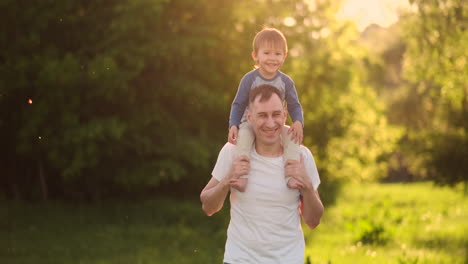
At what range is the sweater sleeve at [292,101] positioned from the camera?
4.60 metres

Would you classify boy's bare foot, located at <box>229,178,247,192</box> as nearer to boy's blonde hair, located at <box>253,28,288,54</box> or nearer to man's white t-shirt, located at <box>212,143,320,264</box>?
man's white t-shirt, located at <box>212,143,320,264</box>

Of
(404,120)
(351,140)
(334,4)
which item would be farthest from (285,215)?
(404,120)

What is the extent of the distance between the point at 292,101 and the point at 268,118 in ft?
2.97

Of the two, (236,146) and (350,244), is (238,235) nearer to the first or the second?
Result: (236,146)

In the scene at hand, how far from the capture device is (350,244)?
12.2m

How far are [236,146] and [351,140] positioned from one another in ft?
99.9

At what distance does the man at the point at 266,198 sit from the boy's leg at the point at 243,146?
0.04 metres

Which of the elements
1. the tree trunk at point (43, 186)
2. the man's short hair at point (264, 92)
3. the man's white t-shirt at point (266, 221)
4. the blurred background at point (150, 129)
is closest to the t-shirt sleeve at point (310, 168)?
the man's white t-shirt at point (266, 221)

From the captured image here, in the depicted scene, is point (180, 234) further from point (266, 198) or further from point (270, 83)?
point (266, 198)

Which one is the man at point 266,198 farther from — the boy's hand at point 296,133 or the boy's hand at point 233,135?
the boy's hand at point 233,135

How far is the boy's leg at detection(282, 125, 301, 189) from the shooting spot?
3.79 metres

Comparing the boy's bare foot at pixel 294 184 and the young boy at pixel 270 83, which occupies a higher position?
the young boy at pixel 270 83

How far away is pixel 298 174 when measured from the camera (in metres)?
3.76

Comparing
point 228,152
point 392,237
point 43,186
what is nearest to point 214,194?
point 228,152
